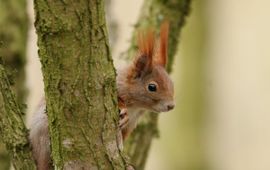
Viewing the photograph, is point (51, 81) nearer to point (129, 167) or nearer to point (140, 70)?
point (129, 167)

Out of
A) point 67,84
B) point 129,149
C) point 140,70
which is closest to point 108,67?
point 67,84

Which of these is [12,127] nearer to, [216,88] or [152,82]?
[152,82]

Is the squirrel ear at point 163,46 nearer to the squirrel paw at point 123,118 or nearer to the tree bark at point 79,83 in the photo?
the squirrel paw at point 123,118

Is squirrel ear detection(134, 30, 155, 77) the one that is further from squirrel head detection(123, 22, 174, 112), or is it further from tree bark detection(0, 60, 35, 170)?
tree bark detection(0, 60, 35, 170)

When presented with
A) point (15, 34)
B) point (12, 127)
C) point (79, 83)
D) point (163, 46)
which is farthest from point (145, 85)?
point (79, 83)

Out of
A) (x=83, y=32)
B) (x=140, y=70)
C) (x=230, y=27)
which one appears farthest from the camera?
(x=230, y=27)
